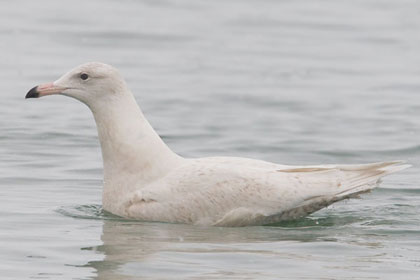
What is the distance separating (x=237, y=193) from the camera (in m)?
11.0

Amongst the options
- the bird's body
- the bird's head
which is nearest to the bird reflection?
the bird's body

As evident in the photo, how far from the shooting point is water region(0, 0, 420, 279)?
10234 millimetres

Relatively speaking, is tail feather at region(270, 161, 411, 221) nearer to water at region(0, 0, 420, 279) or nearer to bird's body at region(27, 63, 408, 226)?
bird's body at region(27, 63, 408, 226)

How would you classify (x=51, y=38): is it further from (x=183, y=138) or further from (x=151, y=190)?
(x=151, y=190)

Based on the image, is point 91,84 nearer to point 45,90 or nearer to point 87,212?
point 45,90

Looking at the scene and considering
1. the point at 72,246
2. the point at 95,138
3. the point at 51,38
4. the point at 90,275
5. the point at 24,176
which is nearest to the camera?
the point at 90,275

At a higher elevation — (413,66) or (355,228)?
(413,66)

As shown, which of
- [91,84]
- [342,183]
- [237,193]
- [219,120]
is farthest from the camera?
[219,120]

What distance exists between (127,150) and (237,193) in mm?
1063

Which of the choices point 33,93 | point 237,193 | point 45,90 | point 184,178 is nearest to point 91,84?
point 45,90

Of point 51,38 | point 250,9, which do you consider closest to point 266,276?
point 51,38

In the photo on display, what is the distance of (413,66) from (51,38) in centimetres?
642

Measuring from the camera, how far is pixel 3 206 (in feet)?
39.5

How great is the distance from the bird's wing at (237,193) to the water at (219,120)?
0.40ft
